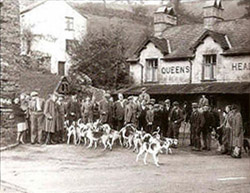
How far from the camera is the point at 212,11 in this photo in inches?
183

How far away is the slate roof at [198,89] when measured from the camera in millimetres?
4247

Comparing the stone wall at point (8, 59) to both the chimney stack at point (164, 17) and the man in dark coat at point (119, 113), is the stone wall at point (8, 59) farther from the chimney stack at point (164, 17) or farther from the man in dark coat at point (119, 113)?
the chimney stack at point (164, 17)

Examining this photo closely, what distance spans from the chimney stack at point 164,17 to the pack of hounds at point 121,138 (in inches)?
52.8

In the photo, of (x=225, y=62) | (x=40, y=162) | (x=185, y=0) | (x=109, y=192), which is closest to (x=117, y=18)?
(x=185, y=0)

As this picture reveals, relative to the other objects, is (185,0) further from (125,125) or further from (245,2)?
(125,125)

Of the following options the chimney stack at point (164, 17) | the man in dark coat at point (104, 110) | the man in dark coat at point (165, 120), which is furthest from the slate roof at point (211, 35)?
the man in dark coat at point (104, 110)

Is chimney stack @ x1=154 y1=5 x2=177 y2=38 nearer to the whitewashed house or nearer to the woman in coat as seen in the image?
the whitewashed house

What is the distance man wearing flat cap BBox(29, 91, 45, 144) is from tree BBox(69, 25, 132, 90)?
243 cm

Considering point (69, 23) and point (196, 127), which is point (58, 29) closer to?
point (69, 23)

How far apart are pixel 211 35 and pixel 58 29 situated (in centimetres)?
169

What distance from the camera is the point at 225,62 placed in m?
4.95

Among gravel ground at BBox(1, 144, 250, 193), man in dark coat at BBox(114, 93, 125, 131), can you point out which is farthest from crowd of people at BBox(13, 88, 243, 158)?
gravel ground at BBox(1, 144, 250, 193)

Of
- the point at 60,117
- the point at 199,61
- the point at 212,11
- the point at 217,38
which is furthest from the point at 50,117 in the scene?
the point at 212,11

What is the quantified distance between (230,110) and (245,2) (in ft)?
3.86
